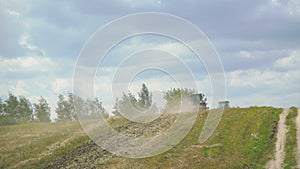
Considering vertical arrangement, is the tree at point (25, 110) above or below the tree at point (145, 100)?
above

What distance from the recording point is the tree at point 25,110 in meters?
103

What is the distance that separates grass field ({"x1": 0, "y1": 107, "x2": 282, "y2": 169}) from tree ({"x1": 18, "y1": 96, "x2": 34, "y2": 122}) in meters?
54.5

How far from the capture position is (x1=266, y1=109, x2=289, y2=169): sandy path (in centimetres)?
2894

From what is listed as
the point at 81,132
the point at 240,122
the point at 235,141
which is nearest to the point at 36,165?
the point at 81,132

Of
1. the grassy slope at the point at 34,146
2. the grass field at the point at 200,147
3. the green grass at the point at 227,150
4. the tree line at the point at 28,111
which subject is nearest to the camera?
the green grass at the point at 227,150

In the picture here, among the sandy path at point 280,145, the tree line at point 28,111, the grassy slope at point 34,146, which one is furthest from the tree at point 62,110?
the sandy path at point 280,145

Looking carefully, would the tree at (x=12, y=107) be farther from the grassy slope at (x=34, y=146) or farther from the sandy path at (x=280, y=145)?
the sandy path at (x=280, y=145)

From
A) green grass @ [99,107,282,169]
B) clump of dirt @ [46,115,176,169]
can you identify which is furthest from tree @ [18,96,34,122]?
green grass @ [99,107,282,169]

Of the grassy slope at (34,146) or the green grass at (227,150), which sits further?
the grassy slope at (34,146)

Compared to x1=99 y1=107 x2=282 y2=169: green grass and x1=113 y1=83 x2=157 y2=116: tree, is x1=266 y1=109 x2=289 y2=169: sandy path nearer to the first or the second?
x1=99 y1=107 x2=282 y2=169: green grass

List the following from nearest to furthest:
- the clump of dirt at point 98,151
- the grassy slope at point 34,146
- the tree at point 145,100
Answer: the clump of dirt at point 98,151 < the grassy slope at point 34,146 < the tree at point 145,100

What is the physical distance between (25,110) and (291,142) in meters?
82.6

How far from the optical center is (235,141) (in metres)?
35.7

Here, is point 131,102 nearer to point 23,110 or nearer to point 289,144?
point 289,144
